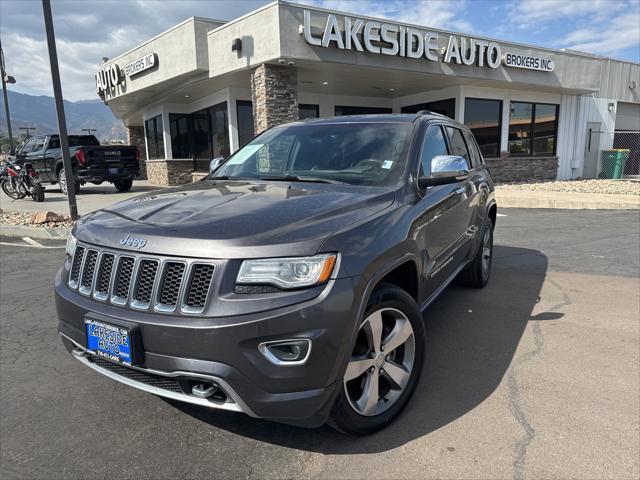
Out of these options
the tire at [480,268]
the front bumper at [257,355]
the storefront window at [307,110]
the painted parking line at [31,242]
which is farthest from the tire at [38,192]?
the front bumper at [257,355]

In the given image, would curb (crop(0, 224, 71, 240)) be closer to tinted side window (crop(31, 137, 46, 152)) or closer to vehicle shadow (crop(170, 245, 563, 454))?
vehicle shadow (crop(170, 245, 563, 454))

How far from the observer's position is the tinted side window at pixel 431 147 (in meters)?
3.39

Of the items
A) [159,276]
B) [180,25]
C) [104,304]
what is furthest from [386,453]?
[180,25]

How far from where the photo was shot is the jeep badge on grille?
2238 millimetres

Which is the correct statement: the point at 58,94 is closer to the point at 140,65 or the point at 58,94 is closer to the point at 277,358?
the point at 140,65

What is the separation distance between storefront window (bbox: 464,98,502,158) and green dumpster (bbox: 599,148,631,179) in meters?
6.14

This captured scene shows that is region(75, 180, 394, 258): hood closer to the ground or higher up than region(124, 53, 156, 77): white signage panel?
closer to the ground

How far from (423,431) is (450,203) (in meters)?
1.86

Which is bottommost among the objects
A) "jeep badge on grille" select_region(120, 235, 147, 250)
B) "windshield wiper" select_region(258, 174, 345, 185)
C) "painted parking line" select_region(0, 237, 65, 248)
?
"painted parking line" select_region(0, 237, 65, 248)

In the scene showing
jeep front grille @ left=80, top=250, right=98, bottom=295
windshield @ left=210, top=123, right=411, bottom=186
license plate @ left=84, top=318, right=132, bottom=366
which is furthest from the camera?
windshield @ left=210, top=123, right=411, bottom=186

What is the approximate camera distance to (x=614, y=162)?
69.5 ft

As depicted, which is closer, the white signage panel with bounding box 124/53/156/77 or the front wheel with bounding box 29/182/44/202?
the front wheel with bounding box 29/182/44/202

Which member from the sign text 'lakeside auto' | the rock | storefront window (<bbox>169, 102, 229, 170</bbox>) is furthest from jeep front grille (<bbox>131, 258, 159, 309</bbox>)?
storefront window (<bbox>169, 102, 229, 170</bbox>)

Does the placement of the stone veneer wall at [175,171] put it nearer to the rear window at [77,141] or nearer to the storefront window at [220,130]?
the storefront window at [220,130]
